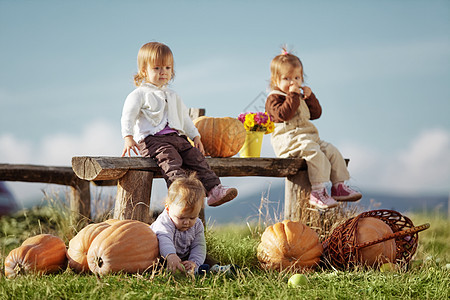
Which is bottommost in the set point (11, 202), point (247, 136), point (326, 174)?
point (11, 202)

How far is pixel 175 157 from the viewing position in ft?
17.3

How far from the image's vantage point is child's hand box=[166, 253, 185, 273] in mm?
3930

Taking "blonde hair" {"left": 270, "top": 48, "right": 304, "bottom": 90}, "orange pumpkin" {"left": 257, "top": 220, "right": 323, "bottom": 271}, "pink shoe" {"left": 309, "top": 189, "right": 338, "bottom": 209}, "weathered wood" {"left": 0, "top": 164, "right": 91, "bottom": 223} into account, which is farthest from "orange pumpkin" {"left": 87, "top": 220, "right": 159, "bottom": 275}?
"weathered wood" {"left": 0, "top": 164, "right": 91, "bottom": 223}

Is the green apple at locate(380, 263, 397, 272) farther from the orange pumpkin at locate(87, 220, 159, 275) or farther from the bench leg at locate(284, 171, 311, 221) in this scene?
the bench leg at locate(284, 171, 311, 221)

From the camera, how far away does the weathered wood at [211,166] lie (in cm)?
488

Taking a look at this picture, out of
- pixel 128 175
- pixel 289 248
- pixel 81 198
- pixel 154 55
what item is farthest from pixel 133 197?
pixel 81 198

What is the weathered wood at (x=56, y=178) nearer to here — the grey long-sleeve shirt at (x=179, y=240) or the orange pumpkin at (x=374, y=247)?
the grey long-sleeve shirt at (x=179, y=240)

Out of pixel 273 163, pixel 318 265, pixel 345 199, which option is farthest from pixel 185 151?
pixel 345 199

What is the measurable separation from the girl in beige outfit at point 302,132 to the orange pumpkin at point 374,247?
1.67 meters

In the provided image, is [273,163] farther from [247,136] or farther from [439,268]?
[439,268]

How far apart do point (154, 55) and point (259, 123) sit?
76.4 inches

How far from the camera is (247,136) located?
6840mm

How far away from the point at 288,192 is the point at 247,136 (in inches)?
37.1

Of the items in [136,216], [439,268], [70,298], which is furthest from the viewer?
[136,216]
